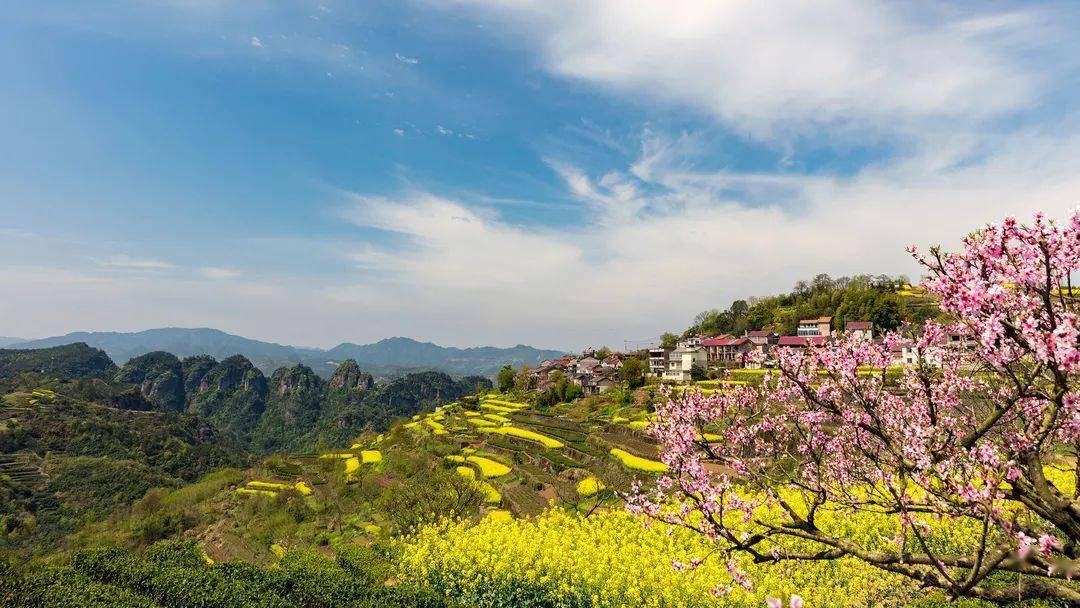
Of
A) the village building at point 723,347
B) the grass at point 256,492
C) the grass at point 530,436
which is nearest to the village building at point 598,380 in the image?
the village building at point 723,347

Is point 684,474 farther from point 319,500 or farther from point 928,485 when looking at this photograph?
point 319,500

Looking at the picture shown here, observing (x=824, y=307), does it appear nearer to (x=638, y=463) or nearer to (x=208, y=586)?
(x=638, y=463)

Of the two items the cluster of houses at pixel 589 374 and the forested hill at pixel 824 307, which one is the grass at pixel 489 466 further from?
the forested hill at pixel 824 307

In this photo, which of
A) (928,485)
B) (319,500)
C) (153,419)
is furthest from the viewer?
(153,419)

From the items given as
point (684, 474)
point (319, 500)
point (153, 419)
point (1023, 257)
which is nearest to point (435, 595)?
point (684, 474)

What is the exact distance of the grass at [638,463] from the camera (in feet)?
90.4

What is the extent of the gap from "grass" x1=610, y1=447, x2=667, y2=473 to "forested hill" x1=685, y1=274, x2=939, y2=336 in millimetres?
58284

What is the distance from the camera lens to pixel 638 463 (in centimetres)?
2931

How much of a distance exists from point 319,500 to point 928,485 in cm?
3286

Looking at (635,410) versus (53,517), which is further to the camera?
(53,517)

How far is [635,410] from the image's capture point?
50875 millimetres

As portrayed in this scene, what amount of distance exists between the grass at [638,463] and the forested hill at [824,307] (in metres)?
58.3

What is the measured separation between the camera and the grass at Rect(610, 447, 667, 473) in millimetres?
27550

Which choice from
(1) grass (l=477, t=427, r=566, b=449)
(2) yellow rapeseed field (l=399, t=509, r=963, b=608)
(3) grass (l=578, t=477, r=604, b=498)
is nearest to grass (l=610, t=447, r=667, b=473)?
(3) grass (l=578, t=477, r=604, b=498)
